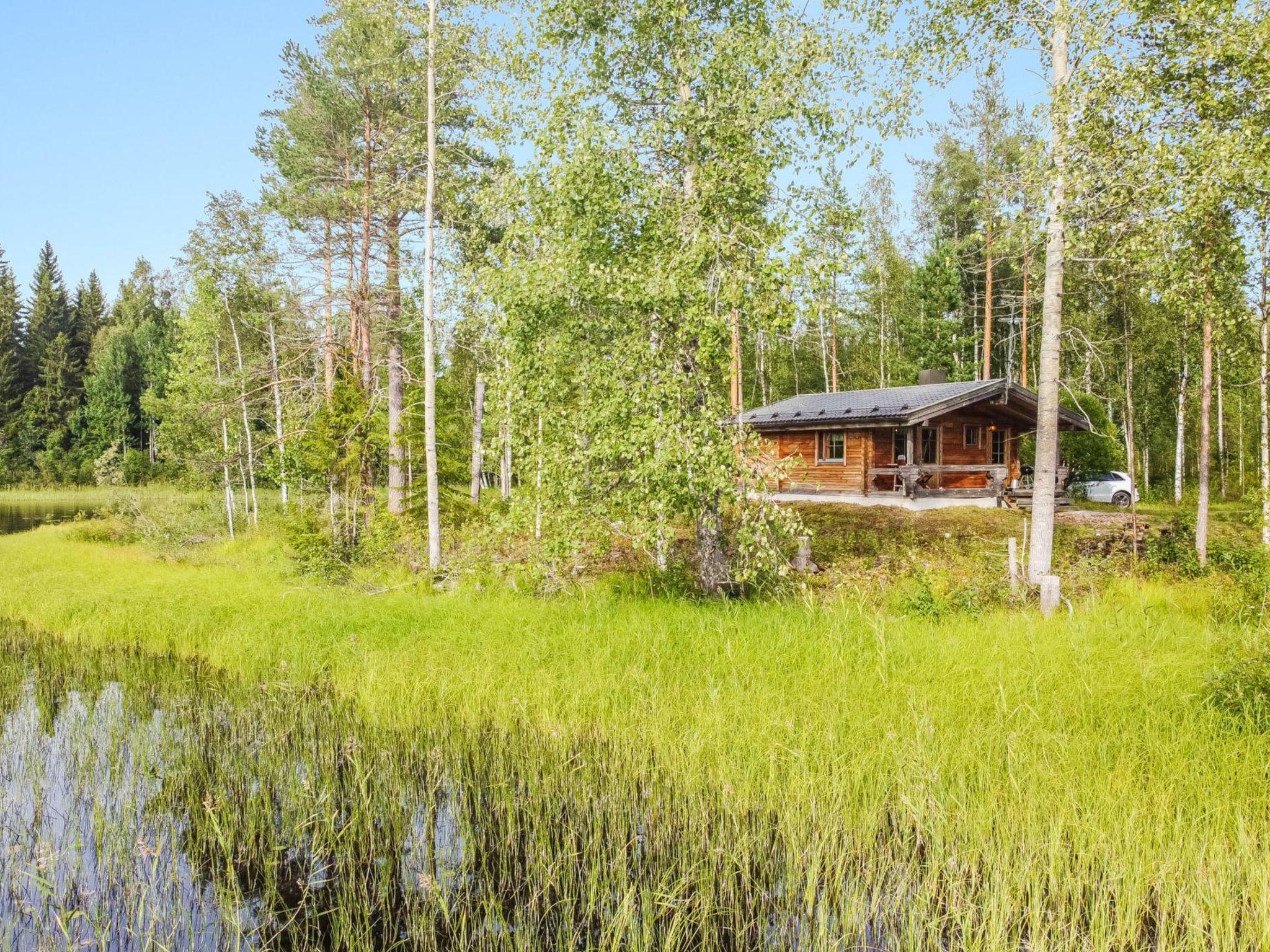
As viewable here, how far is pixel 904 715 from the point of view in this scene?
6.41 m

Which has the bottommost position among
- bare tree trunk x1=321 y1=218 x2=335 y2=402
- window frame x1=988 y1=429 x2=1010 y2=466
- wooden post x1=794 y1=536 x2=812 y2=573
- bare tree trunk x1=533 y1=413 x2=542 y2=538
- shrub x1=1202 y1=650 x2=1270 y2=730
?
shrub x1=1202 y1=650 x2=1270 y2=730

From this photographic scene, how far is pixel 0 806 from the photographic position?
5738mm

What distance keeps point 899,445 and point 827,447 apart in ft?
8.29

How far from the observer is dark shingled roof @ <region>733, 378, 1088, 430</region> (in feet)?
77.9

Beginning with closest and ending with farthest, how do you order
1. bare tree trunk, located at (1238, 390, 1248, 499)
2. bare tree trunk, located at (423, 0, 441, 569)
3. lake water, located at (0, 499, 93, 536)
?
bare tree trunk, located at (423, 0, 441, 569)
lake water, located at (0, 499, 93, 536)
bare tree trunk, located at (1238, 390, 1248, 499)

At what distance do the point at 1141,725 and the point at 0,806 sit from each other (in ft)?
30.1

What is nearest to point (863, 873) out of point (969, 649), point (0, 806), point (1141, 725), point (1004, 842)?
point (1004, 842)

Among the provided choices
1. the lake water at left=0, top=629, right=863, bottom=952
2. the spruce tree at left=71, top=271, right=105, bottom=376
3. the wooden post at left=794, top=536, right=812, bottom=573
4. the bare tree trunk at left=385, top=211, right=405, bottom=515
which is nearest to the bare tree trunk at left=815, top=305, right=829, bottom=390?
the bare tree trunk at left=385, top=211, right=405, bottom=515

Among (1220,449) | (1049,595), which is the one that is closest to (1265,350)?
(1049,595)

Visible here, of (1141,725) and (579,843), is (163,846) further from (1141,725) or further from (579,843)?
(1141,725)

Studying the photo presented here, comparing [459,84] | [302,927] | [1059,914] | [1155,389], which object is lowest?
[302,927]

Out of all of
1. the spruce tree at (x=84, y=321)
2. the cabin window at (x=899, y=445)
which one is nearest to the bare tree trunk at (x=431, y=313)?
the cabin window at (x=899, y=445)

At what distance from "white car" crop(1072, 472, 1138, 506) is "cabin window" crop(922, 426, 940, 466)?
6538mm

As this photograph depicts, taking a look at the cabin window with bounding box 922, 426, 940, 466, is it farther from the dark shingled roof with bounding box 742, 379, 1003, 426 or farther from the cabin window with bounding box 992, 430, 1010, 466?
the cabin window with bounding box 992, 430, 1010, 466
